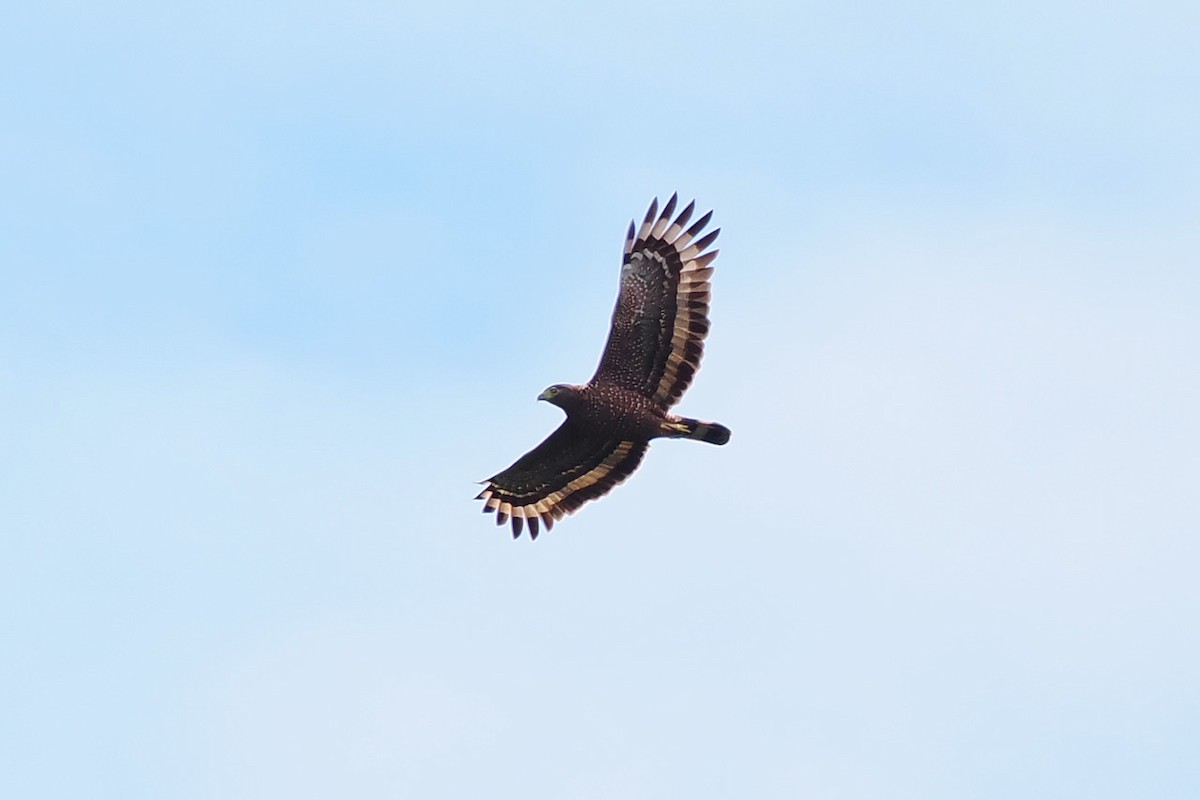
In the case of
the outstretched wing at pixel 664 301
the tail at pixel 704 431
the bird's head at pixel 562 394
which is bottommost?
the tail at pixel 704 431

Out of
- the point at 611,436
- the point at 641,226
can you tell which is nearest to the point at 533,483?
the point at 611,436

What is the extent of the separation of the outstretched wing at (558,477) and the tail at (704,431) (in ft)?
3.80

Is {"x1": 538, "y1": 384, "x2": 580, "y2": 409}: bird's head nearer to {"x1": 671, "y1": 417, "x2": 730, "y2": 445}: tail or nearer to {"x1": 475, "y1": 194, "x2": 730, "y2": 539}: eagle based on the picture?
{"x1": 475, "y1": 194, "x2": 730, "y2": 539}: eagle

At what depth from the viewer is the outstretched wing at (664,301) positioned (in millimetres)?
42062

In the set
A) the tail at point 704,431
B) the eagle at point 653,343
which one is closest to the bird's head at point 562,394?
the eagle at point 653,343

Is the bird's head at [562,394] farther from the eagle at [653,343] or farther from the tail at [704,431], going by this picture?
the tail at [704,431]

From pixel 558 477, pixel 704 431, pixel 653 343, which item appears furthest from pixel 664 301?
pixel 558 477

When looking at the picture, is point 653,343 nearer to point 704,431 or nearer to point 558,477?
point 704,431

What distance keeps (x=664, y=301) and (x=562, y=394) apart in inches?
93.2

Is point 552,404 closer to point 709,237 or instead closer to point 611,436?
point 611,436

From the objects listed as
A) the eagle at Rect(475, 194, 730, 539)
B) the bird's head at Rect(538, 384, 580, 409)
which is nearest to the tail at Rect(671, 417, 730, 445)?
the eagle at Rect(475, 194, 730, 539)

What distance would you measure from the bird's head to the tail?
1.75m

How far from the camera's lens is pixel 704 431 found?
4228cm

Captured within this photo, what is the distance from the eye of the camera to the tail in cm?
4222
